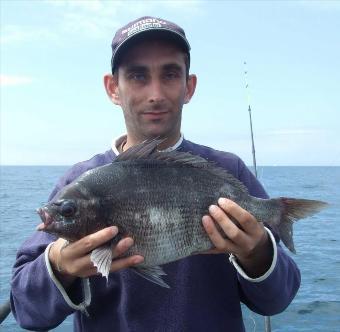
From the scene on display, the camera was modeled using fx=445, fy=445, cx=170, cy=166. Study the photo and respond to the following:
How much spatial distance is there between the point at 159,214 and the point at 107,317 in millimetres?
862

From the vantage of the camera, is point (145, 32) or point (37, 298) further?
point (145, 32)

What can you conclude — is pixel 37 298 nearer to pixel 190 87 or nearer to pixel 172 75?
pixel 172 75

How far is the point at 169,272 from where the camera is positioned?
10.3 feet

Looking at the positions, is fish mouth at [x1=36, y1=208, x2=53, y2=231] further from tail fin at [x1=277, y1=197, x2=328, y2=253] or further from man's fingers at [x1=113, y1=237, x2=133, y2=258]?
tail fin at [x1=277, y1=197, x2=328, y2=253]

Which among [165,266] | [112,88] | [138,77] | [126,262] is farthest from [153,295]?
[112,88]

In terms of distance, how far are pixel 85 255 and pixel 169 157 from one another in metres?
0.86

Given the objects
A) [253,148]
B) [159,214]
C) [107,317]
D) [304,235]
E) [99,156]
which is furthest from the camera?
[304,235]

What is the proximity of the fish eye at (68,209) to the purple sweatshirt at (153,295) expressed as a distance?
341 mm

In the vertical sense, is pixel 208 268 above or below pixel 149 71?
below

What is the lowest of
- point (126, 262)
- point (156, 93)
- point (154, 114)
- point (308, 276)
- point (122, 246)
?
point (308, 276)

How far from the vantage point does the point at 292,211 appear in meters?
3.19

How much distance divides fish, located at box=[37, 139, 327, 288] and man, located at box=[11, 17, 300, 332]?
0.12 metres

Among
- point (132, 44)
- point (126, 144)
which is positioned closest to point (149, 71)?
point (132, 44)

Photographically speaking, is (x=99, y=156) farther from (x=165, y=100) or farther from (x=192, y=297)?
(x=192, y=297)
